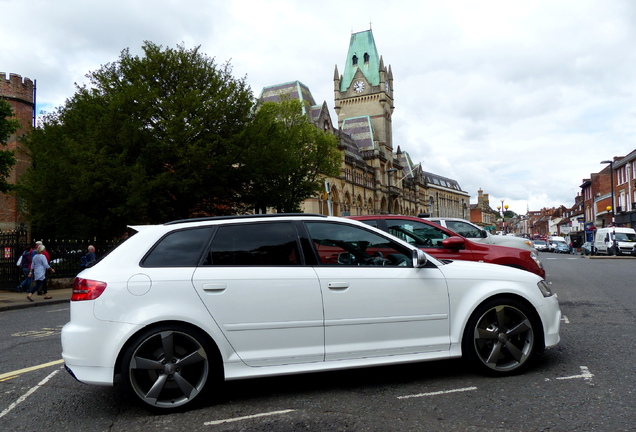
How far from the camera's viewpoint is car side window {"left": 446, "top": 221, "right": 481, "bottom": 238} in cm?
1282

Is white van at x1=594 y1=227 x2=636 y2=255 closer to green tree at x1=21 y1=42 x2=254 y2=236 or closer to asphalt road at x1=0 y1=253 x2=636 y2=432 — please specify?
green tree at x1=21 y1=42 x2=254 y2=236

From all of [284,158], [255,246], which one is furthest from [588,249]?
[255,246]

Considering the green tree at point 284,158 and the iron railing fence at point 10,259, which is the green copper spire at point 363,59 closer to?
the green tree at point 284,158

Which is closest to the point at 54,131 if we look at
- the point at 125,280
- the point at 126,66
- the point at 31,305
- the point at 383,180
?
the point at 126,66

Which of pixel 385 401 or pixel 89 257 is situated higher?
pixel 89 257

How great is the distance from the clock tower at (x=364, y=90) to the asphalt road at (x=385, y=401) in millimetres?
82489

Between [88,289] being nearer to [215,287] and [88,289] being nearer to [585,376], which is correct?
[215,287]

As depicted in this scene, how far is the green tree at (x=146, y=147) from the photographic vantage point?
23.1 metres

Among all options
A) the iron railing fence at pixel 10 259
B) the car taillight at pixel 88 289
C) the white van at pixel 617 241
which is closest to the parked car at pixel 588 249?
the white van at pixel 617 241

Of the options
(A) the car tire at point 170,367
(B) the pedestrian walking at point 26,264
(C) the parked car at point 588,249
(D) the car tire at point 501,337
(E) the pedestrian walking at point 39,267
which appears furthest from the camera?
(C) the parked car at point 588,249

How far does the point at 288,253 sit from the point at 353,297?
28.6 inches

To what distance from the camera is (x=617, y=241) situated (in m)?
36.1

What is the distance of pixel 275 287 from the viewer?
4551 millimetres

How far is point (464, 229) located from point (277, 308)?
30.9 feet
